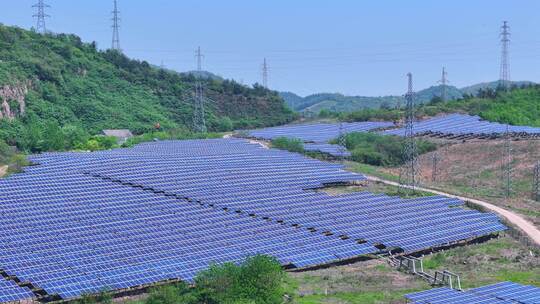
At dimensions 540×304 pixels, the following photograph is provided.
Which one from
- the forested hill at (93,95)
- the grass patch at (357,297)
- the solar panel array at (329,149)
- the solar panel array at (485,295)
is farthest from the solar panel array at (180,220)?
the forested hill at (93,95)

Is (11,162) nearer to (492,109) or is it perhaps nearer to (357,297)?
(357,297)

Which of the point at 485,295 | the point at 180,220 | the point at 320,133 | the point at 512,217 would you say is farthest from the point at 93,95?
the point at 485,295

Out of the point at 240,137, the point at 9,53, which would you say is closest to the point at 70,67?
the point at 9,53

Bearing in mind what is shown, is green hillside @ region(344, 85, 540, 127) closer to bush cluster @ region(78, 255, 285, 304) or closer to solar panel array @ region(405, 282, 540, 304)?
solar panel array @ region(405, 282, 540, 304)

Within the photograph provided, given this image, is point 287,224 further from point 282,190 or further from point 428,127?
point 428,127

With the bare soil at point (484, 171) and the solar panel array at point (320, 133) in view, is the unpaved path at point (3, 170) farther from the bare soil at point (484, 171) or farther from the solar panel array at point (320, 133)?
the bare soil at point (484, 171)

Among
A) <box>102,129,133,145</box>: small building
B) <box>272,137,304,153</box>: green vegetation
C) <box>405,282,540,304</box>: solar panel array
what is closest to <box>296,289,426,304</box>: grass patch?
<box>405,282,540,304</box>: solar panel array
